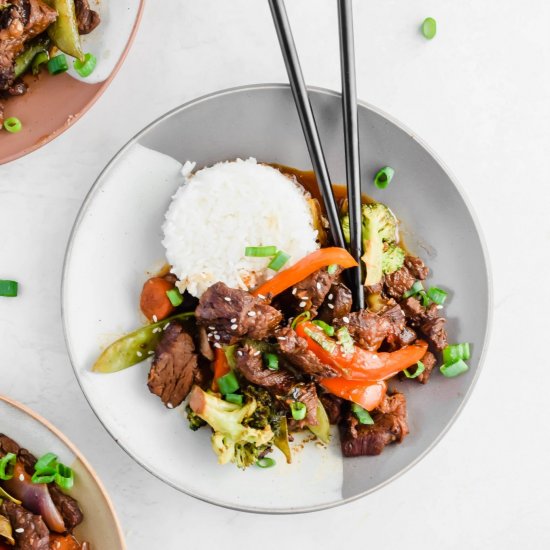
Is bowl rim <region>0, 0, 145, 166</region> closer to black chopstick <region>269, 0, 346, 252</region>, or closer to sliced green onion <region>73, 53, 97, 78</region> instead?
sliced green onion <region>73, 53, 97, 78</region>

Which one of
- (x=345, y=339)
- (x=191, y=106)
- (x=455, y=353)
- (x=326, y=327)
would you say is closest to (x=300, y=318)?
(x=326, y=327)

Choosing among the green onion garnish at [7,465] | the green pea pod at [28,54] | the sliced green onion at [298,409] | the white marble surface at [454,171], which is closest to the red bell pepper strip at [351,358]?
the sliced green onion at [298,409]

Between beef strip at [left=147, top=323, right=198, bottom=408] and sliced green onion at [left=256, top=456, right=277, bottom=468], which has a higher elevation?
beef strip at [left=147, top=323, right=198, bottom=408]

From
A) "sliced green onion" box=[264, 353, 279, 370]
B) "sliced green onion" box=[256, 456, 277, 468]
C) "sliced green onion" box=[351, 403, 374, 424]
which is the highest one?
"sliced green onion" box=[264, 353, 279, 370]

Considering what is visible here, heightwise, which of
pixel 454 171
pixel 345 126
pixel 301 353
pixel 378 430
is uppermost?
pixel 454 171

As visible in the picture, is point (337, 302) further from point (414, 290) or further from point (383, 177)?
point (383, 177)

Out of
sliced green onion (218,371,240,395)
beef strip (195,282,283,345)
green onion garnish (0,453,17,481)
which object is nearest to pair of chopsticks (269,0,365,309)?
beef strip (195,282,283,345)

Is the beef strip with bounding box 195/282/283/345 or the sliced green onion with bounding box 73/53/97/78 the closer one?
the beef strip with bounding box 195/282/283/345
